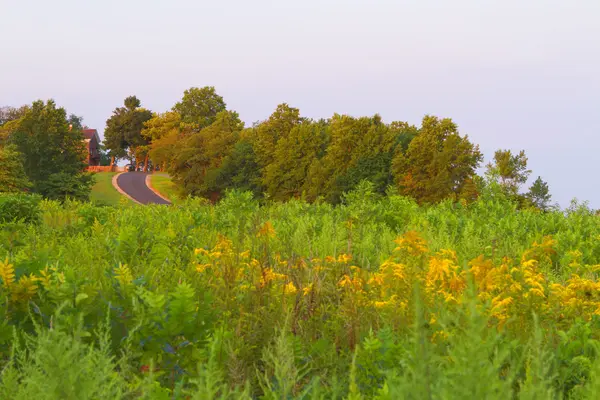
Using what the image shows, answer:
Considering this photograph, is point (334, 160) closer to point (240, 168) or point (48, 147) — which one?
point (240, 168)

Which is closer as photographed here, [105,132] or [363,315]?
[363,315]

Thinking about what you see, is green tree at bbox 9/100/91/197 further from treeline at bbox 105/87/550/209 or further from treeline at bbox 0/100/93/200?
treeline at bbox 105/87/550/209

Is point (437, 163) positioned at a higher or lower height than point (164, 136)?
lower

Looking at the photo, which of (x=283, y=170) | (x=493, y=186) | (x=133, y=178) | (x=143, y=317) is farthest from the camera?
(x=133, y=178)

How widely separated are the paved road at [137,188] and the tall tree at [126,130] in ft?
44.7

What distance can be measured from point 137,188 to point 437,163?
41.7 meters

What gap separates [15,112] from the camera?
80938 mm

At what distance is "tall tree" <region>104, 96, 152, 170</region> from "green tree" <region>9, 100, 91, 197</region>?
44499 millimetres

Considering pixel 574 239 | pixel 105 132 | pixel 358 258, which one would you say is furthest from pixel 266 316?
pixel 105 132

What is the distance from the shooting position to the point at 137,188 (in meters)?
66.1

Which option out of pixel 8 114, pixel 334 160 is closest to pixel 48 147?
pixel 334 160

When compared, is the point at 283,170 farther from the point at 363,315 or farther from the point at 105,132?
the point at 105,132

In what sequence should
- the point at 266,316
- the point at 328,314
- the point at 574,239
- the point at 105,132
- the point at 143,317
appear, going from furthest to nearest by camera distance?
the point at 105,132
the point at 574,239
the point at 328,314
the point at 266,316
the point at 143,317

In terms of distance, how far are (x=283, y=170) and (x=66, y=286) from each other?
40.4m
